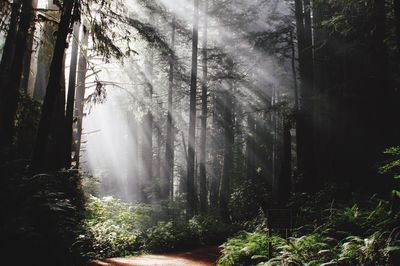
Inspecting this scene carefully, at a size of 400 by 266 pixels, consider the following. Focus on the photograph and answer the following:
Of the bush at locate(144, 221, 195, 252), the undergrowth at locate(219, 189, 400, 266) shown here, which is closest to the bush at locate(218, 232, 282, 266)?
the undergrowth at locate(219, 189, 400, 266)

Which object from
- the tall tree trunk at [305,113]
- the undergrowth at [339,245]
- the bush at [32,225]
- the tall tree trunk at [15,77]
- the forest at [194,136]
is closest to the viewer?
the bush at [32,225]

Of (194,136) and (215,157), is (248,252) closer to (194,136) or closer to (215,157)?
(194,136)

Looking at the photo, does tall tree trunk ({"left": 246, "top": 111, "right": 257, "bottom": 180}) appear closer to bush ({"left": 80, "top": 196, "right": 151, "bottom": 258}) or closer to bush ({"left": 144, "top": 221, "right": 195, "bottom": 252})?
bush ({"left": 80, "top": 196, "right": 151, "bottom": 258})

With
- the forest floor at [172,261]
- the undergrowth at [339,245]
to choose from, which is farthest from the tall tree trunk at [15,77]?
the undergrowth at [339,245]

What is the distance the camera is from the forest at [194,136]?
A: 677 cm

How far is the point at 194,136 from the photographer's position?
18766mm

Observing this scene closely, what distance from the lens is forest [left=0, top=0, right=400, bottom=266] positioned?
22.2 ft

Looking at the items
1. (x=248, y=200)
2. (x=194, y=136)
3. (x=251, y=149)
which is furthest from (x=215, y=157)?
(x=194, y=136)

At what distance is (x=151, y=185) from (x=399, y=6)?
22.8m

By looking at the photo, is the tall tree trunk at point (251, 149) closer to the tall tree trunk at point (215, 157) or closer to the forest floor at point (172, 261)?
the tall tree trunk at point (215, 157)

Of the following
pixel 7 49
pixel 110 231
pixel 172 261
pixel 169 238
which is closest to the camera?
pixel 172 261

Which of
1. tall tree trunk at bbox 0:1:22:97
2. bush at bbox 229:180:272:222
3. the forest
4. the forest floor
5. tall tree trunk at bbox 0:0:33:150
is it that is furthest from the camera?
bush at bbox 229:180:272:222

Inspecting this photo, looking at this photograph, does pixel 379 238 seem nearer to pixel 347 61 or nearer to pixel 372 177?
pixel 372 177

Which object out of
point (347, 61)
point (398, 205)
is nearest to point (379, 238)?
point (398, 205)
